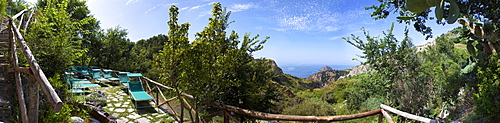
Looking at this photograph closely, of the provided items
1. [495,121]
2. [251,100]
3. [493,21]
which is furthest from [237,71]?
[495,121]

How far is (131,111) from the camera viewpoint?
5391mm

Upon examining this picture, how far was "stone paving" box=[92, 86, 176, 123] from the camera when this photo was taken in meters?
4.93

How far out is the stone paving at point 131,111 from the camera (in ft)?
16.2

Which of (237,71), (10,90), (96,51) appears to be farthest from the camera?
(96,51)

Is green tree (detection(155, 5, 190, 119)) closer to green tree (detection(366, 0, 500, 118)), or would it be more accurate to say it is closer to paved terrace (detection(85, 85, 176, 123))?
paved terrace (detection(85, 85, 176, 123))

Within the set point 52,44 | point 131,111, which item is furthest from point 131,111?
point 52,44

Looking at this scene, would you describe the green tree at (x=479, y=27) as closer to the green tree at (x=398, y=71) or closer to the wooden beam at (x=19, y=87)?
the green tree at (x=398, y=71)

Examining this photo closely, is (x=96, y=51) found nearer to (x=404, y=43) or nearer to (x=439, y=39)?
(x=404, y=43)

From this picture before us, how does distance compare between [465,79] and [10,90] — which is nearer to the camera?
[10,90]

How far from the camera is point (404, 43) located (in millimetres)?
5523

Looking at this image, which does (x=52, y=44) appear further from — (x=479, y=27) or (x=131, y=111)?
(x=479, y=27)

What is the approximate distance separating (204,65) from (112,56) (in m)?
9.86

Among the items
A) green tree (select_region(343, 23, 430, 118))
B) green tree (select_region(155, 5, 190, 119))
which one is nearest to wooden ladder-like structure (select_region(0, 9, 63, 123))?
green tree (select_region(155, 5, 190, 119))

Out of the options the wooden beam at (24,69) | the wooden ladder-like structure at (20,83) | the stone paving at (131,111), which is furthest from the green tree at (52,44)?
the stone paving at (131,111)
